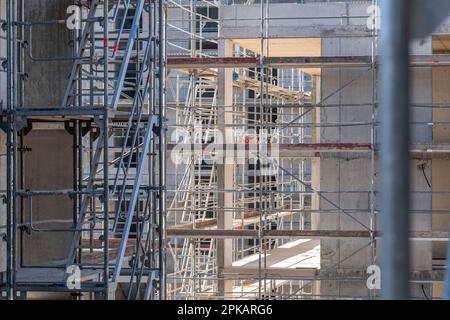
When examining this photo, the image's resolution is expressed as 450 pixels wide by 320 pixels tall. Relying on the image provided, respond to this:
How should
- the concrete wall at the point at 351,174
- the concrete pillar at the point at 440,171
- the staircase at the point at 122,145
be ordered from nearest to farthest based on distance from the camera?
the staircase at the point at 122,145 < the concrete wall at the point at 351,174 < the concrete pillar at the point at 440,171

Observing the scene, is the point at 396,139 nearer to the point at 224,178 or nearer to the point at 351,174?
the point at 351,174

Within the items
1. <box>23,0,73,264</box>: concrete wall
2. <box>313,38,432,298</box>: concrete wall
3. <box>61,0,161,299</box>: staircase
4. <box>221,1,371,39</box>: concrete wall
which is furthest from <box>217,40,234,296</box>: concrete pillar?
<box>23,0,73,264</box>: concrete wall

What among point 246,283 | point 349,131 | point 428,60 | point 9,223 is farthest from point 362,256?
point 9,223

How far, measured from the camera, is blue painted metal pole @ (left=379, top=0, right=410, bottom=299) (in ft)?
5.59

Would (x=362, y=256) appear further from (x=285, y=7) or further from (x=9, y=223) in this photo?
(x=9, y=223)

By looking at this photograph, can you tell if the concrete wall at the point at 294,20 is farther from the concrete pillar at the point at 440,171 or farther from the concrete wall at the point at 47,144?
the concrete wall at the point at 47,144

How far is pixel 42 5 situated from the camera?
7.61m

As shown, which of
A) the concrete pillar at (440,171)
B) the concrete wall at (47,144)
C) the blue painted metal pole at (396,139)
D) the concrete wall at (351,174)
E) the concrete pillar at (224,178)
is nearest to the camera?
the blue painted metal pole at (396,139)

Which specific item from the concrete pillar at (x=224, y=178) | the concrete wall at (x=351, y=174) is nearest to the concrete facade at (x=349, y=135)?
the concrete wall at (x=351, y=174)

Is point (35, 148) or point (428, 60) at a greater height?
point (428, 60)

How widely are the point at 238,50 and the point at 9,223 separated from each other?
11313mm

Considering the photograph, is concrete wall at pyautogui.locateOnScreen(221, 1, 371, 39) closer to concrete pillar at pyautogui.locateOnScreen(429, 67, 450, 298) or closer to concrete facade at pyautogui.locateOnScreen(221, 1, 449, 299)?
concrete facade at pyautogui.locateOnScreen(221, 1, 449, 299)

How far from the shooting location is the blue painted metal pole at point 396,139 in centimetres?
170

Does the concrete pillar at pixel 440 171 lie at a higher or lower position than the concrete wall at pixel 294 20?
lower
